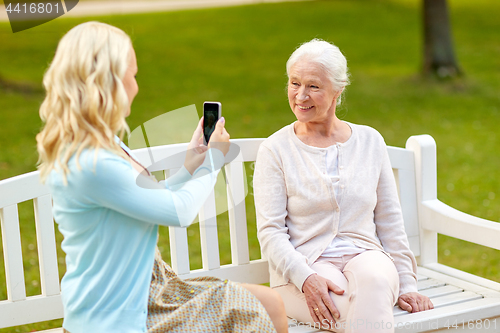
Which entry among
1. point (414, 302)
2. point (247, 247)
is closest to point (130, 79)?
point (247, 247)

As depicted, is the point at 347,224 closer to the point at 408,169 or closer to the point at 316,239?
the point at 316,239

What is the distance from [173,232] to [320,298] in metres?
0.82

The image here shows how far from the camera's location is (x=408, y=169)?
3.48m

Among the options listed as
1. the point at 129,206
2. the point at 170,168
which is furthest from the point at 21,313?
the point at 129,206

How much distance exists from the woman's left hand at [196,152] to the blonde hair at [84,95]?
0.46m

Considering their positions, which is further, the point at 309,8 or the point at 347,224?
the point at 309,8

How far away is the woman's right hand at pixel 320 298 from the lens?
260cm

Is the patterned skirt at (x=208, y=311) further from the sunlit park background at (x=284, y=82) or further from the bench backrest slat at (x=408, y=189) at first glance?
the sunlit park background at (x=284, y=82)

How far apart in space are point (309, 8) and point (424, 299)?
18.4 meters

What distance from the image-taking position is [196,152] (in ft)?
7.88

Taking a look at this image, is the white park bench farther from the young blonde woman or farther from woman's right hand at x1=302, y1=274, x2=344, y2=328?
the young blonde woman

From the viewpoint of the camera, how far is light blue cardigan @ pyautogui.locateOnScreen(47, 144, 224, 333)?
1897 millimetres

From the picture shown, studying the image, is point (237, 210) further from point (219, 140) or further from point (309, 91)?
point (219, 140)

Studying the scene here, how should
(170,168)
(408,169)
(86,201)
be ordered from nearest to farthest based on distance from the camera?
→ 1. (86,201)
2. (170,168)
3. (408,169)
